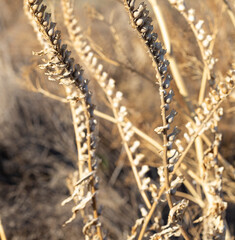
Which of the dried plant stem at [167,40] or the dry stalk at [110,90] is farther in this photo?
the dried plant stem at [167,40]

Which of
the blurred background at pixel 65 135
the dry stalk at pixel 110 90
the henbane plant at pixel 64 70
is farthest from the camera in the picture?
the blurred background at pixel 65 135

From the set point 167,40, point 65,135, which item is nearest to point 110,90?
point 167,40

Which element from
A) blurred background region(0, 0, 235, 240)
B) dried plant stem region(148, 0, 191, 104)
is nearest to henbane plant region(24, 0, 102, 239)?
dried plant stem region(148, 0, 191, 104)

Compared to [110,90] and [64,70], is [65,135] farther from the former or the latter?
[64,70]

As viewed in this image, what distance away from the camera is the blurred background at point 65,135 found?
1912 millimetres

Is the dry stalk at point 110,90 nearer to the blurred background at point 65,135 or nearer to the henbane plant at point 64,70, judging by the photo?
the henbane plant at point 64,70

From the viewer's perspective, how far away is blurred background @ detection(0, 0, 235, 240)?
1.91m

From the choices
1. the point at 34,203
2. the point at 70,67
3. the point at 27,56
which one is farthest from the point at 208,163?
the point at 27,56

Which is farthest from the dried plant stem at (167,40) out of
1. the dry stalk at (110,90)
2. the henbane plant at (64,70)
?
the henbane plant at (64,70)

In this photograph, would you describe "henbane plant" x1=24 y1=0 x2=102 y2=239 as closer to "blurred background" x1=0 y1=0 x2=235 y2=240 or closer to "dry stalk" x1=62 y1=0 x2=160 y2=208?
"dry stalk" x1=62 y1=0 x2=160 y2=208

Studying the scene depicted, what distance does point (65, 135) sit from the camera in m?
2.84

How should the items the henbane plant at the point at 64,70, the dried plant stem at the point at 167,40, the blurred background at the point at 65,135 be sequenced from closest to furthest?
the henbane plant at the point at 64,70, the dried plant stem at the point at 167,40, the blurred background at the point at 65,135

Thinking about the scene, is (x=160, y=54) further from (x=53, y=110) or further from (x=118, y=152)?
(x=53, y=110)

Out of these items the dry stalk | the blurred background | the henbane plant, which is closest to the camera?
the henbane plant
